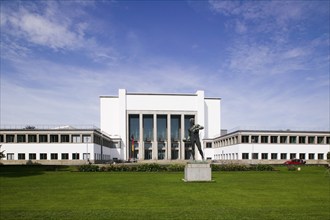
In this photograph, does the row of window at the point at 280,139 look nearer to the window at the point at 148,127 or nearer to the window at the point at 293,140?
the window at the point at 293,140

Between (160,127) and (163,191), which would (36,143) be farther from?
(163,191)

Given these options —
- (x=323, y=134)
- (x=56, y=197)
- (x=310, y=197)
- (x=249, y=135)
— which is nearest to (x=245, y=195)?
(x=310, y=197)

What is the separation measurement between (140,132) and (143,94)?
1344 centimetres

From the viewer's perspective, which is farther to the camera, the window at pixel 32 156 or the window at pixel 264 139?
the window at pixel 264 139

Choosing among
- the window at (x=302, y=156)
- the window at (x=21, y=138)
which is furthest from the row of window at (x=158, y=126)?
the window at (x=21, y=138)

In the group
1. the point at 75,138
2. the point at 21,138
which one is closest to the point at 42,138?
the point at 21,138

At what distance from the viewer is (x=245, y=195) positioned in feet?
69.6

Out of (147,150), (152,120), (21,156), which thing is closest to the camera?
(21,156)

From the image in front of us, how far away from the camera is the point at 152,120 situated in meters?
122

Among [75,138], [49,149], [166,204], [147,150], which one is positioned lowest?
[147,150]

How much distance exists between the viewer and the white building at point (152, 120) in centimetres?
11506

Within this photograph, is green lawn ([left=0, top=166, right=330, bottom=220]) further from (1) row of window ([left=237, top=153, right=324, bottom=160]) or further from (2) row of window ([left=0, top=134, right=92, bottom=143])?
(1) row of window ([left=237, top=153, right=324, bottom=160])

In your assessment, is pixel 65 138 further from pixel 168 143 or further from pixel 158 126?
pixel 158 126

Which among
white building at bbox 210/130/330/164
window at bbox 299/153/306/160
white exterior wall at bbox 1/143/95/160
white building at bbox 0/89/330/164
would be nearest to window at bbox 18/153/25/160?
white building at bbox 0/89/330/164
